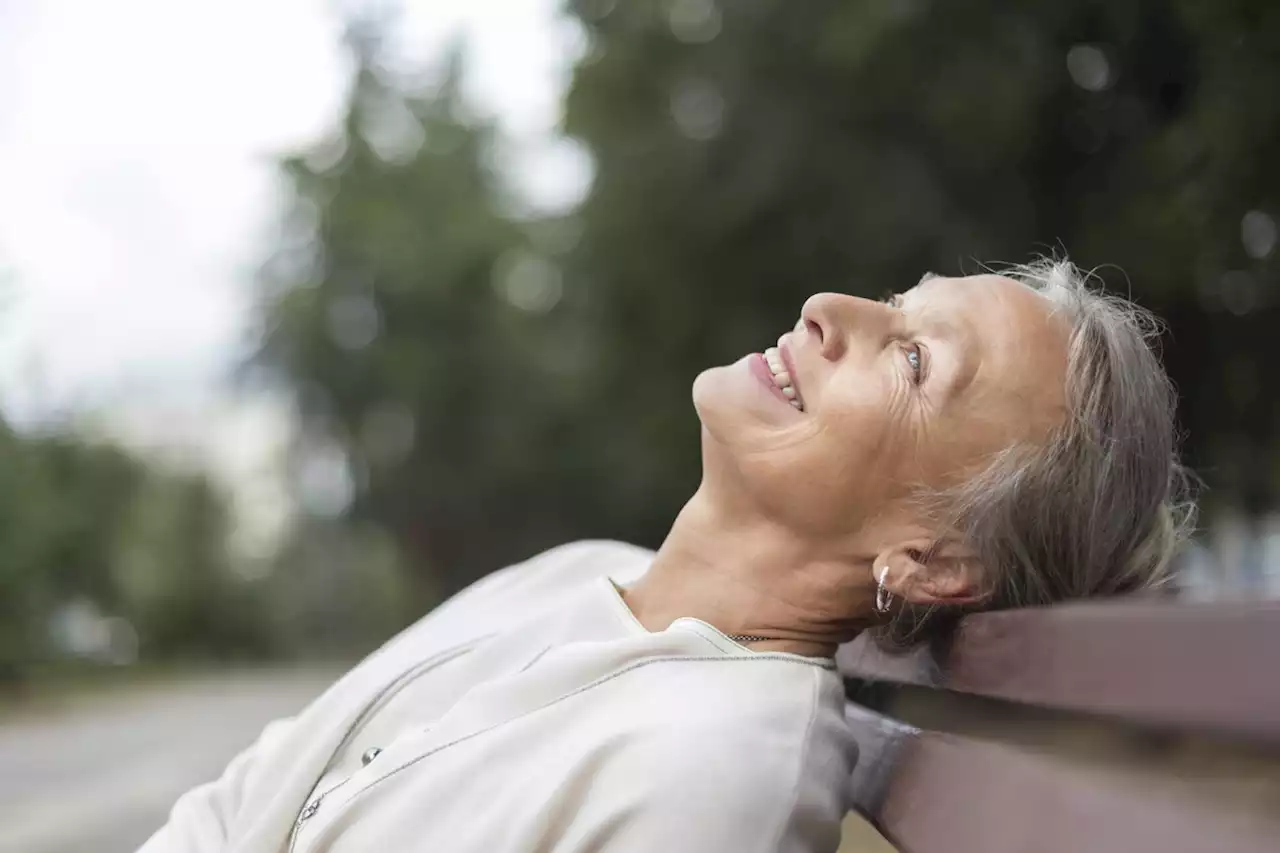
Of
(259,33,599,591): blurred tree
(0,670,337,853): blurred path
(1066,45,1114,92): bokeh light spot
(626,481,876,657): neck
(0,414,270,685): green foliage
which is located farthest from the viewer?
(259,33,599,591): blurred tree

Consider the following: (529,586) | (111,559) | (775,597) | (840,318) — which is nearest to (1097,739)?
(775,597)

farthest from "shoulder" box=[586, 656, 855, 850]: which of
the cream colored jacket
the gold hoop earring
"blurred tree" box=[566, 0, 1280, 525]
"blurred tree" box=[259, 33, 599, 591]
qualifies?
"blurred tree" box=[259, 33, 599, 591]

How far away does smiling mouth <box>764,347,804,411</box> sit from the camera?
1735 millimetres

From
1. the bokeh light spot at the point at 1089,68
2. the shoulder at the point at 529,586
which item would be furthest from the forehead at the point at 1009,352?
the bokeh light spot at the point at 1089,68

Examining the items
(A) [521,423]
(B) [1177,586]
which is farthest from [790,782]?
(A) [521,423]

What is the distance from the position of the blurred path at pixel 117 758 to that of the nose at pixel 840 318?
7.69ft

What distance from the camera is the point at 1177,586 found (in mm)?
1688

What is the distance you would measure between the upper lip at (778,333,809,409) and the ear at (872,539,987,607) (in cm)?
24

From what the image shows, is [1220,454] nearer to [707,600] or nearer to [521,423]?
[707,600]

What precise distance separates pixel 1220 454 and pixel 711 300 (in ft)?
9.41

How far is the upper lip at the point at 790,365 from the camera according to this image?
172cm

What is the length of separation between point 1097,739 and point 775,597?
733mm

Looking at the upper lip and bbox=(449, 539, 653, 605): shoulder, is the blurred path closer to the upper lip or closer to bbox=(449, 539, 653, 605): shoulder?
bbox=(449, 539, 653, 605): shoulder

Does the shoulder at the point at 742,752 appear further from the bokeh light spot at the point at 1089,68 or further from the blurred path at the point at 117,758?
the bokeh light spot at the point at 1089,68
